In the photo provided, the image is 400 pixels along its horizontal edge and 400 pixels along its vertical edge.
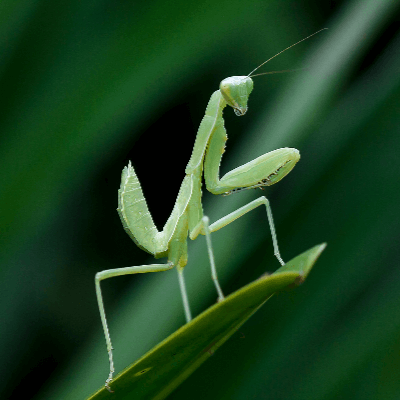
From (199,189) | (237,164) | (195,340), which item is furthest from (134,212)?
(195,340)

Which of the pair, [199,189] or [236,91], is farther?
[199,189]

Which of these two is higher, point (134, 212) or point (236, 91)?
point (236, 91)

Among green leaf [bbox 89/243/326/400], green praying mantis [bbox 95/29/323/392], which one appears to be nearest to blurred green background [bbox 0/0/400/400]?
green praying mantis [bbox 95/29/323/392]

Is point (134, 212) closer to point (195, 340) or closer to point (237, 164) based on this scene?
point (237, 164)

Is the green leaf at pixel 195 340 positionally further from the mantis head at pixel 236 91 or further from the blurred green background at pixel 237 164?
the mantis head at pixel 236 91

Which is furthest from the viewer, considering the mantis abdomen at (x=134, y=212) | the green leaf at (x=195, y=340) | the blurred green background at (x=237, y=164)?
the mantis abdomen at (x=134, y=212)

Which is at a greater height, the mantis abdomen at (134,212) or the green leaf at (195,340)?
the mantis abdomen at (134,212)

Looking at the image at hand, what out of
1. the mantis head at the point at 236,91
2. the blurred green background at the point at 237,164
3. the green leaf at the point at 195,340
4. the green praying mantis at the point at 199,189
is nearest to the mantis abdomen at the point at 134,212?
the green praying mantis at the point at 199,189
